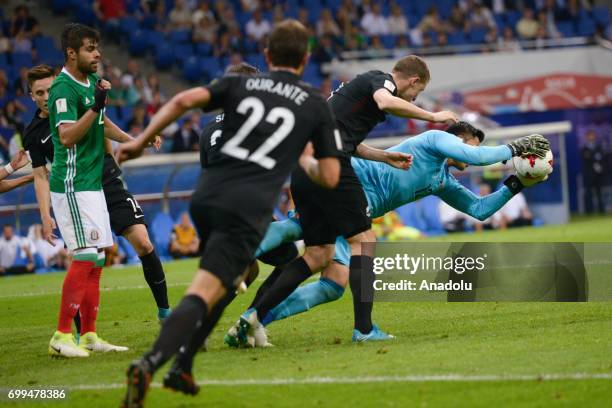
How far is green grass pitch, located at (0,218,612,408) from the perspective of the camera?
6.34 meters

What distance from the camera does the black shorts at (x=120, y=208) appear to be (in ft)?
30.7

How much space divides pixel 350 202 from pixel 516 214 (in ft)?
58.5

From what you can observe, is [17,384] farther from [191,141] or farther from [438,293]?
[191,141]

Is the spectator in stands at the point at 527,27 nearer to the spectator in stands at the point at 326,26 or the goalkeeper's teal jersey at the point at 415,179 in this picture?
the spectator in stands at the point at 326,26

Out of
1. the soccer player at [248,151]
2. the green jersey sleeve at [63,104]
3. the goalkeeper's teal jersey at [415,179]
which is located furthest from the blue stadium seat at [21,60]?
the soccer player at [248,151]

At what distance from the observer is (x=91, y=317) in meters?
9.09

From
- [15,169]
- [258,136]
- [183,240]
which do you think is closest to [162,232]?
[183,240]

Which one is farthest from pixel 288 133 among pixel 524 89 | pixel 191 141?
pixel 524 89

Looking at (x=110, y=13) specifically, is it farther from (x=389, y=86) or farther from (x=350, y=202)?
(x=350, y=202)

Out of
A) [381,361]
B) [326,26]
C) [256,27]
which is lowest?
[381,361]

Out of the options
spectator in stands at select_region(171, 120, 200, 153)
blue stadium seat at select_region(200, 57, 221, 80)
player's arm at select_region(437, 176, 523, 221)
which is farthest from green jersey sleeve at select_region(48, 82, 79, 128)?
blue stadium seat at select_region(200, 57, 221, 80)

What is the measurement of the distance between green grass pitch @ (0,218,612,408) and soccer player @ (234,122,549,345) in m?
0.40

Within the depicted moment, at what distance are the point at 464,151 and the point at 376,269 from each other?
1.99 meters

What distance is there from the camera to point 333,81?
28.0m
